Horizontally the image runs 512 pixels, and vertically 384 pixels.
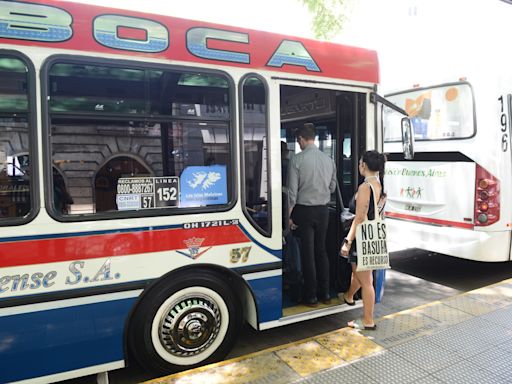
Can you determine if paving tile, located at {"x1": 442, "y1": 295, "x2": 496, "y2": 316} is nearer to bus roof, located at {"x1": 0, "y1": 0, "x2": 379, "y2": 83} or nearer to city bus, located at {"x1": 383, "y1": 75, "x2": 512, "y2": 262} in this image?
city bus, located at {"x1": 383, "y1": 75, "x2": 512, "y2": 262}

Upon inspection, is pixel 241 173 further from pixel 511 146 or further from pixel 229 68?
pixel 511 146

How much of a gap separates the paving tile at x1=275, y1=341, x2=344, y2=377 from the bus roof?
7.37 ft

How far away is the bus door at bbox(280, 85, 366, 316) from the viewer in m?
4.27

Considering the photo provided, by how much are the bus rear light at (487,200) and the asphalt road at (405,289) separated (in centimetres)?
98

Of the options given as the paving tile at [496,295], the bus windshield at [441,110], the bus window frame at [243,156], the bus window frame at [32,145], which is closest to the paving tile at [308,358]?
the bus window frame at [243,156]

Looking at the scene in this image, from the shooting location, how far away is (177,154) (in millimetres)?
3150

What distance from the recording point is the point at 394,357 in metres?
3.21

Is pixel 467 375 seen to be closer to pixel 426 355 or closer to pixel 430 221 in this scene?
pixel 426 355

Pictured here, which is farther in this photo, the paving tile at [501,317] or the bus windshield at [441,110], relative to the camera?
the bus windshield at [441,110]

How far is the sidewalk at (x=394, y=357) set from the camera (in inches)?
115

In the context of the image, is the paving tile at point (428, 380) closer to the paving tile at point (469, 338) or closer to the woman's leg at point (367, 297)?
the paving tile at point (469, 338)

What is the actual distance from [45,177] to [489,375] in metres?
3.34

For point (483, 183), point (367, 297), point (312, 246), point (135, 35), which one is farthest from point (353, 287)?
point (135, 35)

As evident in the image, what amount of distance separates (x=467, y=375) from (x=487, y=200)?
9.92ft
